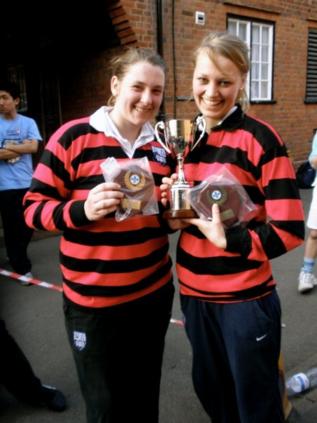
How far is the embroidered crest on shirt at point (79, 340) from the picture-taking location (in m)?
1.65

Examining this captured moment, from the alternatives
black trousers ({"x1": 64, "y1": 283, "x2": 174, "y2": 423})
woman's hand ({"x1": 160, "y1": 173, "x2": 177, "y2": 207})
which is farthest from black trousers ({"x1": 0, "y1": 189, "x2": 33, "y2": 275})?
woman's hand ({"x1": 160, "y1": 173, "x2": 177, "y2": 207})

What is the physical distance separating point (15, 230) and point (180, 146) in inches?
126

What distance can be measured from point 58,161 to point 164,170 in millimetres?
449

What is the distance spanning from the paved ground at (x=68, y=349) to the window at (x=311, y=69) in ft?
20.4

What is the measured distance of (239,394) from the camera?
1.70 meters

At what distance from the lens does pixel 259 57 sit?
861 centimetres

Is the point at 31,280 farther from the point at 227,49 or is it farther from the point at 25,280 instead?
the point at 227,49

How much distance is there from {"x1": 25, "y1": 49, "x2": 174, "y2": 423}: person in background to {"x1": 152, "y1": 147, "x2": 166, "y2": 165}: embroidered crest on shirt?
2 centimetres

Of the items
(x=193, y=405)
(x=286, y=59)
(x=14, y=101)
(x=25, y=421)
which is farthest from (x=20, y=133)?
(x=286, y=59)

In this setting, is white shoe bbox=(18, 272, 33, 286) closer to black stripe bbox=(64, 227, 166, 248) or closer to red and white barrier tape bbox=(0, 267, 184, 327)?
red and white barrier tape bbox=(0, 267, 184, 327)

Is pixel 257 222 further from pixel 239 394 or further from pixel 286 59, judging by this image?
pixel 286 59

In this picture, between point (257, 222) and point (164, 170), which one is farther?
point (164, 170)

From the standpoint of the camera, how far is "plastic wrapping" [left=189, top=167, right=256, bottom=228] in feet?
4.99

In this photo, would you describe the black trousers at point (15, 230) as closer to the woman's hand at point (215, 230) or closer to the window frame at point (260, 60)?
the woman's hand at point (215, 230)
